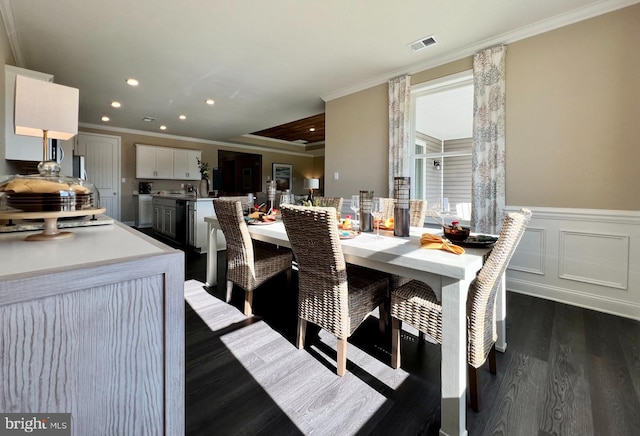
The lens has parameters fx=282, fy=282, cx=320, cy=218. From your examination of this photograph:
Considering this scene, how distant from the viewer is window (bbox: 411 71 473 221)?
138 inches

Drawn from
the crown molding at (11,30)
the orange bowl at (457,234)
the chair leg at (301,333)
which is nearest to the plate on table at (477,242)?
the orange bowl at (457,234)

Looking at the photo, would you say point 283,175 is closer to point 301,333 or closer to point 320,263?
point 301,333

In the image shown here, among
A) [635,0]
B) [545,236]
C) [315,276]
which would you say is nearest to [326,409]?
[315,276]

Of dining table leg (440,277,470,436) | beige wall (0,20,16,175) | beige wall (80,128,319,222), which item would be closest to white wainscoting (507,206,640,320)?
dining table leg (440,277,470,436)

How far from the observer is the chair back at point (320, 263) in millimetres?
1400

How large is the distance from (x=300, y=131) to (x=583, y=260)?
21.8 feet

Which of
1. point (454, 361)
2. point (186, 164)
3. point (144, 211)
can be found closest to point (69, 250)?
point (454, 361)

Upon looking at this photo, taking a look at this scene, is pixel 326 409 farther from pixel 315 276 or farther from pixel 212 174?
pixel 212 174

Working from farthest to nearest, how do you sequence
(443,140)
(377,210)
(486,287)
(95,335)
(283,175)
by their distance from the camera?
(283,175), (443,140), (377,210), (486,287), (95,335)

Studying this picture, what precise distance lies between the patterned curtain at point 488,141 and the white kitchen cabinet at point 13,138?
168 inches

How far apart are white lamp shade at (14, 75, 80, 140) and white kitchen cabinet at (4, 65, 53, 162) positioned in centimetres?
226

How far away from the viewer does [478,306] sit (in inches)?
49.8

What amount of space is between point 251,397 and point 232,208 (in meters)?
1.24

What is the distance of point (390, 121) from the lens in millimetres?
3760
